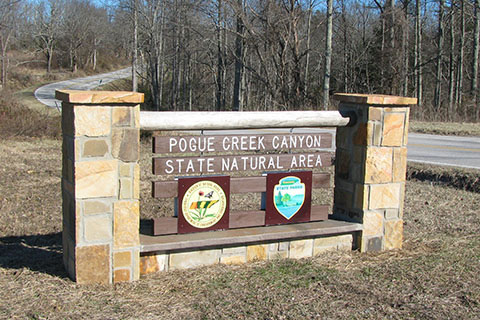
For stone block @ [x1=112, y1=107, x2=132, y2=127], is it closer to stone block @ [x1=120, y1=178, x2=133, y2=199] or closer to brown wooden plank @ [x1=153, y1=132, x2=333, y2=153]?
brown wooden plank @ [x1=153, y1=132, x2=333, y2=153]

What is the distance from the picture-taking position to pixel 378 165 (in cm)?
504

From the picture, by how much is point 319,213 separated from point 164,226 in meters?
1.56

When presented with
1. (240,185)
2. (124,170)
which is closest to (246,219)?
(240,185)

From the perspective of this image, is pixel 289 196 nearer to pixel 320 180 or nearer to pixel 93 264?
pixel 320 180

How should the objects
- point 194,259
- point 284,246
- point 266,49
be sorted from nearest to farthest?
point 194,259, point 284,246, point 266,49

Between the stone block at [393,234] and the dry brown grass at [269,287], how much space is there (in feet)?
0.36

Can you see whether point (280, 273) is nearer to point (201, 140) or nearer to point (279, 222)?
point (279, 222)

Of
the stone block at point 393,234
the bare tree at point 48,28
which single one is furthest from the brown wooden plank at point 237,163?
the bare tree at point 48,28

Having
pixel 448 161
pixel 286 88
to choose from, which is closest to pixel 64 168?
pixel 448 161

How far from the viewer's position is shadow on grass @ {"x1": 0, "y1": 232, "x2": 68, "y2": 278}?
4387mm

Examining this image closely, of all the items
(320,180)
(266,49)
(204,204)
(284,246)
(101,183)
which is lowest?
(284,246)

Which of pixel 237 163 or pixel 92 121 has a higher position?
pixel 92 121

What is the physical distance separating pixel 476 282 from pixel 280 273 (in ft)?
5.33

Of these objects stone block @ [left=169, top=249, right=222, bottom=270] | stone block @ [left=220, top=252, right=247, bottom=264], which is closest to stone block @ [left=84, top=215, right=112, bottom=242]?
stone block @ [left=169, top=249, right=222, bottom=270]
